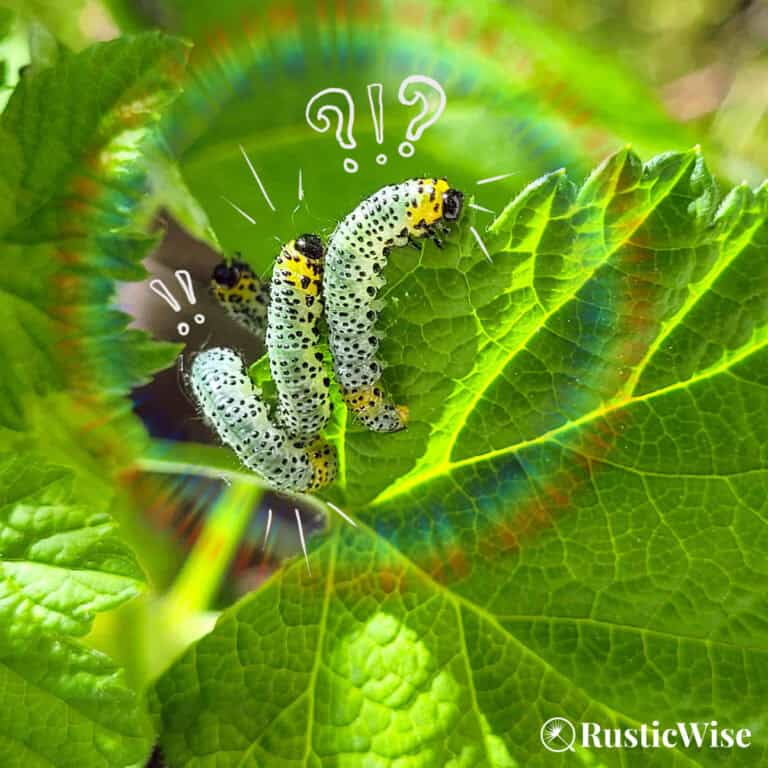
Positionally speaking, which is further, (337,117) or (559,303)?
(337,117)

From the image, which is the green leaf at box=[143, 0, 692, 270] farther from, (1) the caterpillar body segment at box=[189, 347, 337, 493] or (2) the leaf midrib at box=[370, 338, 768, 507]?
(2) the leaf midrib at box=[370, 338, 768, 507]

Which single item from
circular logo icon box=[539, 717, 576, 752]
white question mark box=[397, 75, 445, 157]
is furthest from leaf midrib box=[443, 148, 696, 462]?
white question mark box=[397, 75, 445, 157]

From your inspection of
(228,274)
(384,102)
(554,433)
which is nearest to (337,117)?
(384,102)

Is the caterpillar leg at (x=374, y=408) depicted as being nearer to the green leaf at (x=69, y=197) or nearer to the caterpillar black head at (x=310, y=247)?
the caterpillar black head at (x=310, y=247)

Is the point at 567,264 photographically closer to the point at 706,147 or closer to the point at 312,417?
the point at 312,417

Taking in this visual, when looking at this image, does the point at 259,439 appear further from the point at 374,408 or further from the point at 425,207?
the point at 425,207

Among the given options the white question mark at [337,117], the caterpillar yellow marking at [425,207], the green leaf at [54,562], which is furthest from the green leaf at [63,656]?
the white question mark at [337,117]
